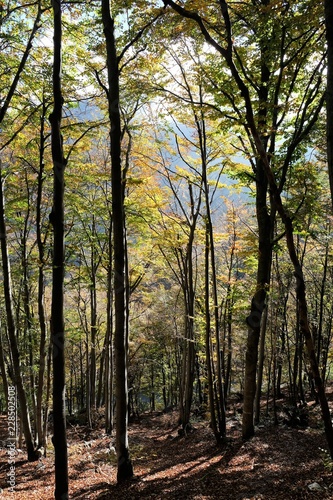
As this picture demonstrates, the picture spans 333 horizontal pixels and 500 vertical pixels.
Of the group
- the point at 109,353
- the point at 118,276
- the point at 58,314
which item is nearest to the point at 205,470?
the point at 118,276

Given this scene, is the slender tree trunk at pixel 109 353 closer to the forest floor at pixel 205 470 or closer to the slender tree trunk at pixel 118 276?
the forest floor at pixel 205 470

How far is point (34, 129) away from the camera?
9.42 metres

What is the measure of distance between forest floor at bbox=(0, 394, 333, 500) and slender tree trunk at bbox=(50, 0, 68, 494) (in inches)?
67.8

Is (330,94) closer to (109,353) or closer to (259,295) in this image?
(259,295)

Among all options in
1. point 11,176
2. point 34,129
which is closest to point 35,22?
point 34,129

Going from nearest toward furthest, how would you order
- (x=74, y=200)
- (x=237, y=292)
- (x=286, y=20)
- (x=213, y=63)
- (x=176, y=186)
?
(x=286, y=20)
(x=213, y=63)
(x=74, y=200)
(x=176, y=186)
(x=237, y=292)

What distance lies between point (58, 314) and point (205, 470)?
5031 millimetres

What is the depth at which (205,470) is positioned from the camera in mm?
7324

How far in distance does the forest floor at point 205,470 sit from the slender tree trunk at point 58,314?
5.65 feet

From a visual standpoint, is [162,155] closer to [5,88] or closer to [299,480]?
[5,88]

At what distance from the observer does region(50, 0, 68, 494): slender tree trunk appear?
A: 16.3 feet

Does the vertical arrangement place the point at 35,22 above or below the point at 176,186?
above

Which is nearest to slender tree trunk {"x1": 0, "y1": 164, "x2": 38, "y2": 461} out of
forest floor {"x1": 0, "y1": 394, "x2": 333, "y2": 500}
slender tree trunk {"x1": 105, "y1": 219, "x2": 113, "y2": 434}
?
forest floor {"x1": 0, "y1": 394, "x2": 333, "y2": 500}

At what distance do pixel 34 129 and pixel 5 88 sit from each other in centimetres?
143
